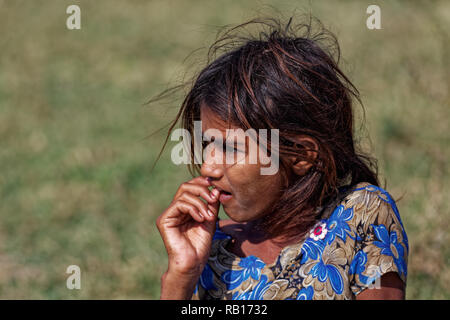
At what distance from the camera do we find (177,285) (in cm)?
206

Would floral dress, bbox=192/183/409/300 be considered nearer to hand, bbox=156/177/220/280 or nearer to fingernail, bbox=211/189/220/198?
hand, bbox=156/177/220/280

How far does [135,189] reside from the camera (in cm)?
495

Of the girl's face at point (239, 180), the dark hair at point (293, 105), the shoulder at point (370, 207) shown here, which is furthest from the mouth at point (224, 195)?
the shoulder at point (370, 207)

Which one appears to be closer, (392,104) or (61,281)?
(61,281)

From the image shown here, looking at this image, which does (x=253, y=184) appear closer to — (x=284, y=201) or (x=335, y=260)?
(x=284, y=201)

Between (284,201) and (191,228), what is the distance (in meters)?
0.34

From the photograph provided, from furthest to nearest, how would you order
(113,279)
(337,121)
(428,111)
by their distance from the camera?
(428,111) < (113,279) < (337,121)

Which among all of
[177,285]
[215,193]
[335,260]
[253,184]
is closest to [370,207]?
[335,260]

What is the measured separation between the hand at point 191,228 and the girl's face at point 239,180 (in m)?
0.05

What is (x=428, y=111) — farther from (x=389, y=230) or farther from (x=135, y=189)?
(x=389, y=230)

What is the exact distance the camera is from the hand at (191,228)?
2076mm

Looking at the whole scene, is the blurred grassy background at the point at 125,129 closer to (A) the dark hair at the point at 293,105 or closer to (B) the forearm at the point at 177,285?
(A) the dark hair at the point at 293,105
